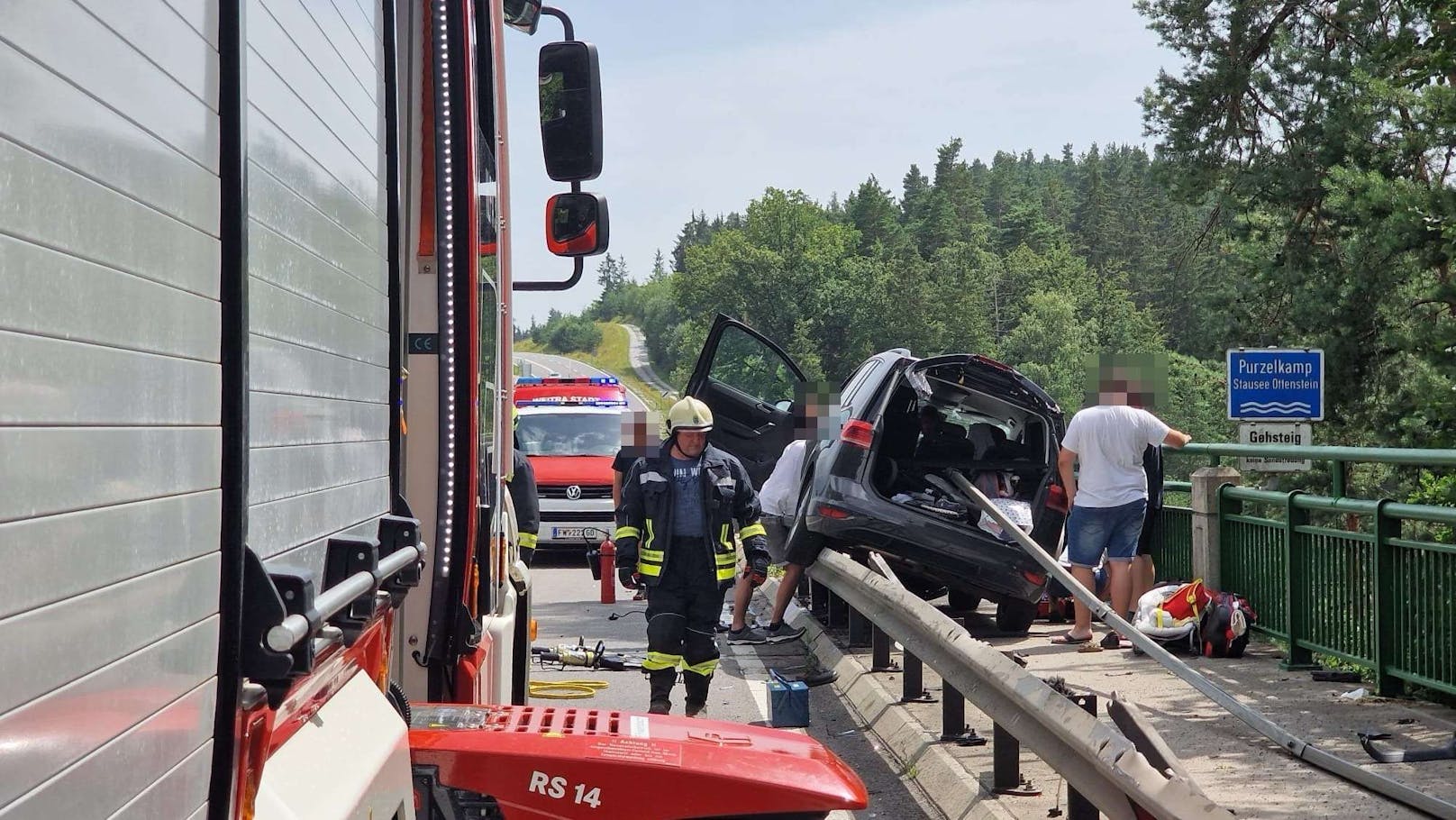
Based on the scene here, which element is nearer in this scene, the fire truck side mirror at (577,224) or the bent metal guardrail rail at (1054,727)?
the bent metal guardrail rail at (1054,727)

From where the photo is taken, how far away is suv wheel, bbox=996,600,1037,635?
35.2 ft

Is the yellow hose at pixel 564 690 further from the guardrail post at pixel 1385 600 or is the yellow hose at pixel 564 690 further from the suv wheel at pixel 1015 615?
the guardrail post at pixel 1385 600

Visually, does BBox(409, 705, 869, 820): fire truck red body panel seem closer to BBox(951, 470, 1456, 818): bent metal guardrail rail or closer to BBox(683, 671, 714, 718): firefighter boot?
BBox(951, 470, 1456, 818): bent metal guardrail rail

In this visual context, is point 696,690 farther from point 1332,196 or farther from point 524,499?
point 1332,196

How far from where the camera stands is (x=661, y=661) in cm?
841

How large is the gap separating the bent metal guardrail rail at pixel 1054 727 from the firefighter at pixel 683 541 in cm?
126

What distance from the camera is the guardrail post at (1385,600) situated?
7629 mm

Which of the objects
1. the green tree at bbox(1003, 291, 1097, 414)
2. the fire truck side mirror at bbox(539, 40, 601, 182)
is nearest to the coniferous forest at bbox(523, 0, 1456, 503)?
the fire truck side mirror at bbox(539, 40, 601, 182)

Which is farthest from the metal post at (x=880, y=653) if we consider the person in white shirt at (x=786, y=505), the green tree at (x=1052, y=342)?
the green tree at (x=1052, y=342)

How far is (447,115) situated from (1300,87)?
84.2ft

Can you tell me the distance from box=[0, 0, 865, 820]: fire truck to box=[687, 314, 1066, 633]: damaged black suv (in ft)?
21.4

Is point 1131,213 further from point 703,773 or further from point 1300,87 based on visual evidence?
point 703,773

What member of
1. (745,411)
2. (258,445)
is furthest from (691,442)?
(258,445)

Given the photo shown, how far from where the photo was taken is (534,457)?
19.7 m
